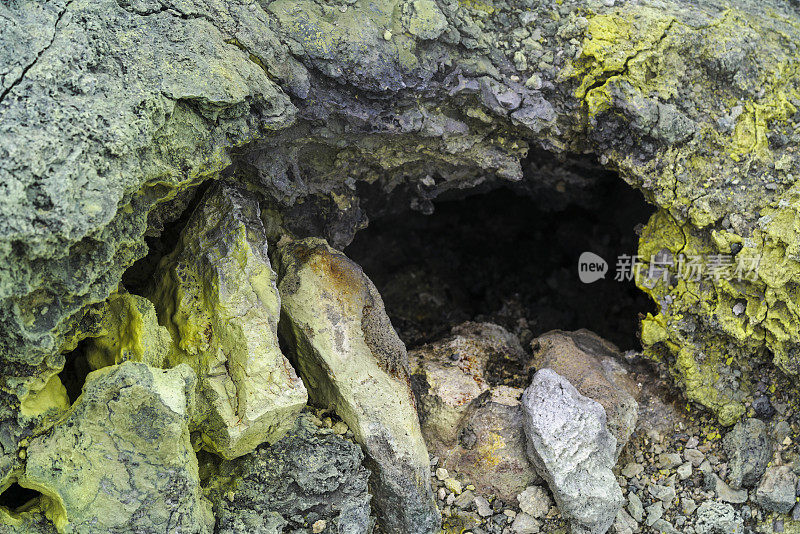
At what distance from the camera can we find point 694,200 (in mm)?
2639

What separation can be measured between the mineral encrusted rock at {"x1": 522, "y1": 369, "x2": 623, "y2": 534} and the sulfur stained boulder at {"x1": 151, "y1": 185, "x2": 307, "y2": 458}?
0.99 metres

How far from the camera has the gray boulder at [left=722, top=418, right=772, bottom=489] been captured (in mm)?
2701

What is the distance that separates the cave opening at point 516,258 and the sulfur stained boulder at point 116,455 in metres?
1.76

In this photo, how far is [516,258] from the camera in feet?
14.6

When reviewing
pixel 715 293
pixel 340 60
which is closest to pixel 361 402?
pixel 340 60

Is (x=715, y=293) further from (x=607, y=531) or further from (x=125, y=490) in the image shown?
(x=125, y=490)

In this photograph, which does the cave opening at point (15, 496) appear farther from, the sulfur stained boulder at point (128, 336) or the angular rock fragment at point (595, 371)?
the angular rock fragment at point (595, 371)

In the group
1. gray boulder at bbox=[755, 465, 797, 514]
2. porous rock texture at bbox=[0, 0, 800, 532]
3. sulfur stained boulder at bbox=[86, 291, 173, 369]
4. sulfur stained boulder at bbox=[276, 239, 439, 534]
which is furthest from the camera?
gray boulder at bbox=[755, 465, 797, 514]

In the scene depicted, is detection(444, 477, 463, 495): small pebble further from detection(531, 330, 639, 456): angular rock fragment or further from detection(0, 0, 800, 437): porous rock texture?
detection(0, 0, 800, 437): porous rock texture

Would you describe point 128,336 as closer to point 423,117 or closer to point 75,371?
point 75,371

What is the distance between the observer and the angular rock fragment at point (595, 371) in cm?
274

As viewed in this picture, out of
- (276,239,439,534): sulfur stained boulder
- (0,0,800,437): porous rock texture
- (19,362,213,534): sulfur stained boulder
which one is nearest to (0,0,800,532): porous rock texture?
(0,0,800,437): porous rock texture

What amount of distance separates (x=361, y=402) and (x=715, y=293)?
1555 mm

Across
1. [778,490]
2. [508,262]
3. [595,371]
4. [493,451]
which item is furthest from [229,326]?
[508,262]
